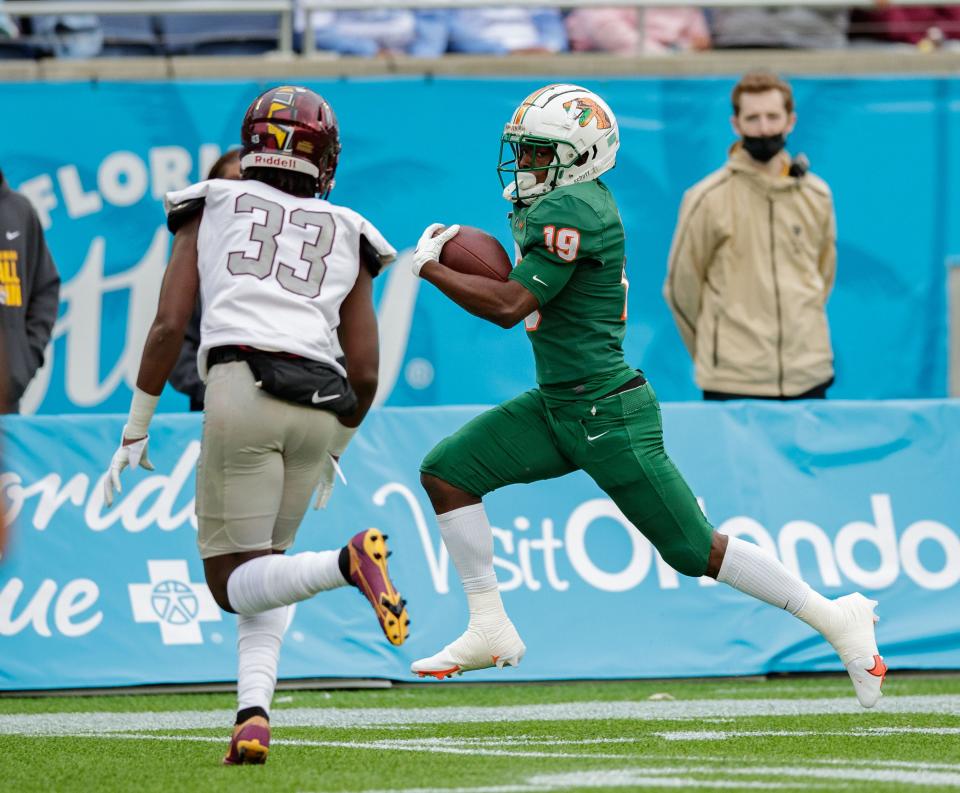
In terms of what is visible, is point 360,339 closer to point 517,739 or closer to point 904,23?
point 517,739

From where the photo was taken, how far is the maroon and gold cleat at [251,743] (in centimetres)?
459

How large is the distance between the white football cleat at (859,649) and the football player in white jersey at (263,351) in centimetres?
170

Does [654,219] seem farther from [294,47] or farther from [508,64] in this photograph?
[294,47]

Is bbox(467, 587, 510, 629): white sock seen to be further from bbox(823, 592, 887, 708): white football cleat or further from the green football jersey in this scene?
bbox(823, 592, 887, 708): white football cleat

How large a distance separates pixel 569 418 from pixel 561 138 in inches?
33.3

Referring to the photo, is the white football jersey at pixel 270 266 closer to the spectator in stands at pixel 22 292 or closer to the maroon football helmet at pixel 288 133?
the maroon football helmet at pixel 288 133

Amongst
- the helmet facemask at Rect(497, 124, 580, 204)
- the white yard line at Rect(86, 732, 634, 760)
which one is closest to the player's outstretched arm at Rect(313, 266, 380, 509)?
the helmet facemask at Rect(497, 124, 580, 204)

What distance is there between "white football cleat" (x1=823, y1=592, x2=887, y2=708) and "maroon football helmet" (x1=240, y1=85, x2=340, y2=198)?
2100 mm

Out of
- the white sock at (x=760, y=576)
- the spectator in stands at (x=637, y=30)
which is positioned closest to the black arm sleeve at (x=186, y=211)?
the white sock at (x=760, y=576)

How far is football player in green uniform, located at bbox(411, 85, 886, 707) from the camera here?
518 cm

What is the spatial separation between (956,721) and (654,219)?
442 centimetres

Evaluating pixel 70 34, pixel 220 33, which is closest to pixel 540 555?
pixel 220 33

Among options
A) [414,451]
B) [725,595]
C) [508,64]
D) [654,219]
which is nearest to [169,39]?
[508,64]

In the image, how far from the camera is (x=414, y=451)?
7109 mm
